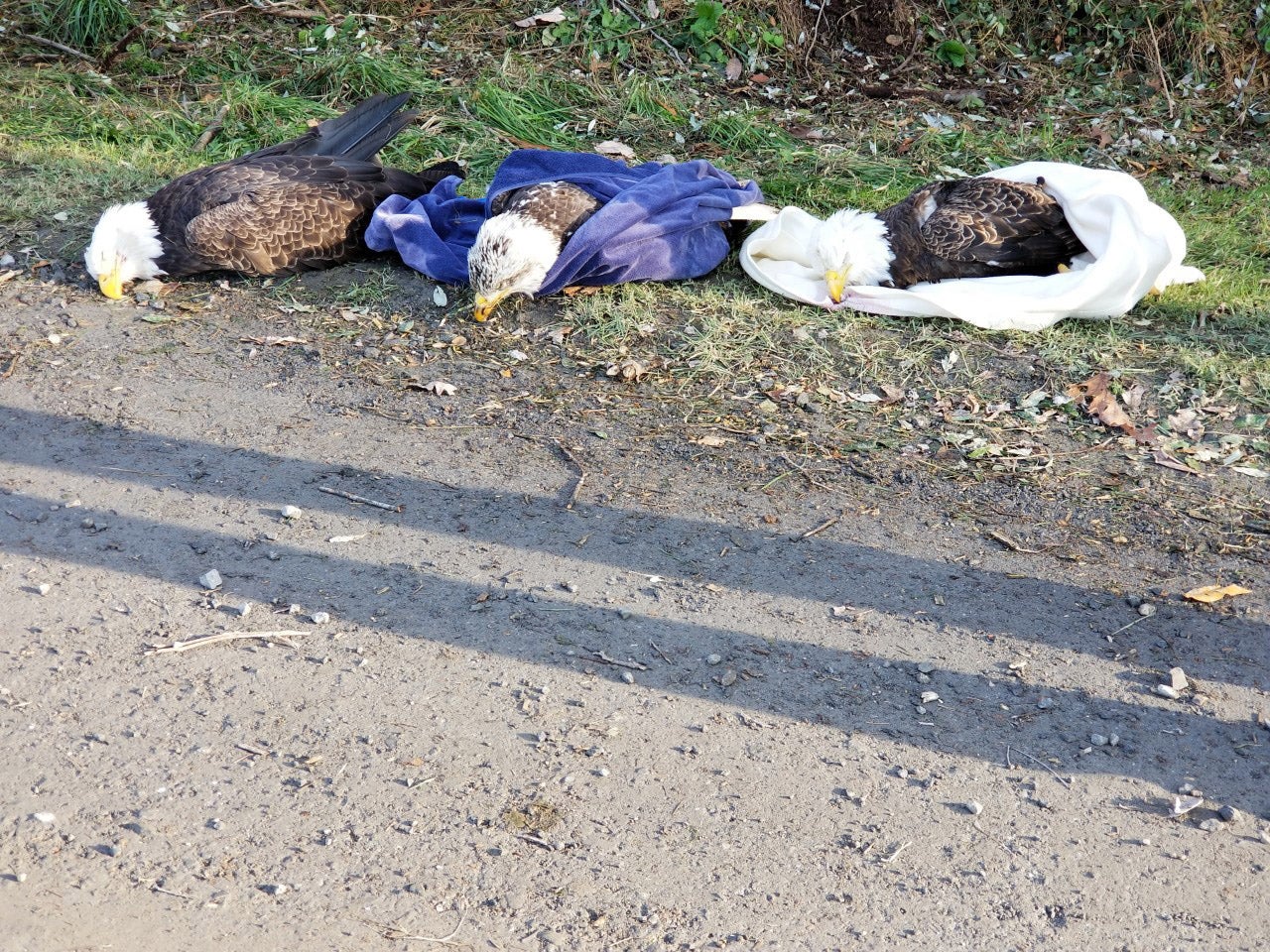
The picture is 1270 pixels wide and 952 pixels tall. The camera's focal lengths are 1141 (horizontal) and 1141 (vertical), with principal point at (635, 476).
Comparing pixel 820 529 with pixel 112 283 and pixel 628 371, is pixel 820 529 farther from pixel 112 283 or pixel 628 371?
pixel 112 283

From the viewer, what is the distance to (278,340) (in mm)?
4930

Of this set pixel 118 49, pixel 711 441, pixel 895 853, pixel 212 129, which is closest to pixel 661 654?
pixel 895 853

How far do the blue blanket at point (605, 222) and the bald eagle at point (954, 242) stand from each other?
23.8 inches

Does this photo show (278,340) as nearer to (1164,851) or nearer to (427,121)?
(427,121)

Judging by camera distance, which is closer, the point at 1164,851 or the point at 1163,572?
the point at 1164,851

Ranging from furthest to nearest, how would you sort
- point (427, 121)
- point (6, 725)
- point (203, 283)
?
point (427, 121)
point (203, 283)
point (6, 725)

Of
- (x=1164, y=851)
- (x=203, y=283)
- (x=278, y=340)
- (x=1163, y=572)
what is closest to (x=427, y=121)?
(x=203, y=283)

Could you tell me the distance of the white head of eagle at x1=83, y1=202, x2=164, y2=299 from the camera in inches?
204

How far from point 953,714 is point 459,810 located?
4.46 ft

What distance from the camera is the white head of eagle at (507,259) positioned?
16.3ft

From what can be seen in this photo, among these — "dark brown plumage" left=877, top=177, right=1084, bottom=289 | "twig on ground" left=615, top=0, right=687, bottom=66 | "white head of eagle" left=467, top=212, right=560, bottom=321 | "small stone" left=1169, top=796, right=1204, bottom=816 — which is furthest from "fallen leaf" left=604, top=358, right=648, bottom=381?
"twig on ground" left=615, top=0, right=687, bottom=66

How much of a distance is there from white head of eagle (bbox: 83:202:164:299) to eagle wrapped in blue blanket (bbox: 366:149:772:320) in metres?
0.99

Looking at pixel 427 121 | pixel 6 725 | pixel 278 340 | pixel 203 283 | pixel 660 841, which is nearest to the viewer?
pixel 660 841

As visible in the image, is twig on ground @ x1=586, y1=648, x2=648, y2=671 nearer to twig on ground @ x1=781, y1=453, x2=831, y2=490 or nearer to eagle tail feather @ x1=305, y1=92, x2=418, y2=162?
twig on ground @ x1=781, y1=453, x2=831, y2=490
